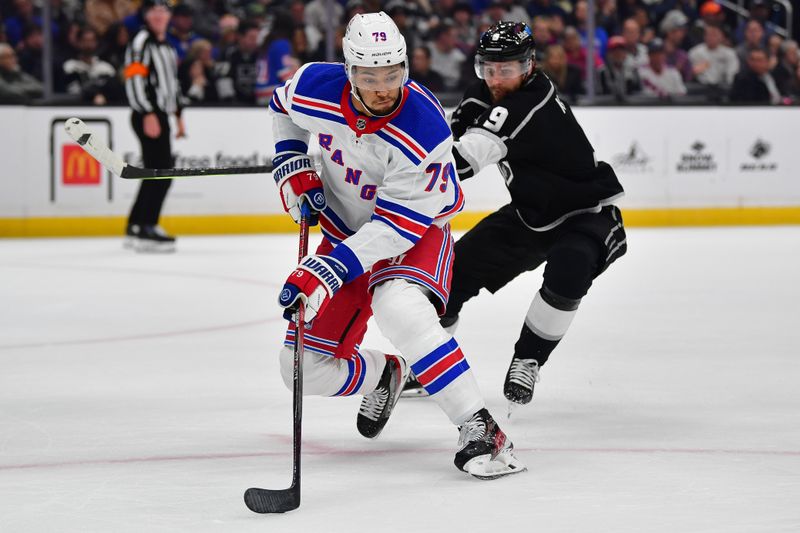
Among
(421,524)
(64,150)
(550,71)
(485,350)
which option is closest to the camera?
(421,524)

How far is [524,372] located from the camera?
3.36 metres

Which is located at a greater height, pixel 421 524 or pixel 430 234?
pixel 430 234

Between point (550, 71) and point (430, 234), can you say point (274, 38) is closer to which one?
point (550, 71)

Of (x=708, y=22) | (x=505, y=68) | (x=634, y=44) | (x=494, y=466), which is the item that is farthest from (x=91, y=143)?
(x=708, y=22)

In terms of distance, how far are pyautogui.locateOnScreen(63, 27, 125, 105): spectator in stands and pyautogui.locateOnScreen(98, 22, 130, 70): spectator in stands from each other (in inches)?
2.1

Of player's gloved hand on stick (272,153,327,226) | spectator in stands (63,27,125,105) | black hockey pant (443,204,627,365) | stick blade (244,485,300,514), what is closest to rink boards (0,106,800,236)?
spectator in stands (63,27,125,105)

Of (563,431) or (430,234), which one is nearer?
(430,234)

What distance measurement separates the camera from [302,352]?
2.69 m

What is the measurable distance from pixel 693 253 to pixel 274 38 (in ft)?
10.3

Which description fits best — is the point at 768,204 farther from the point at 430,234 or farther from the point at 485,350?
the point at 430,234

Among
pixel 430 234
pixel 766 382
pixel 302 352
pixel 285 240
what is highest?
pixel 430 234

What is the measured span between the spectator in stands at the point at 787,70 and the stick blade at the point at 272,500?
7.68m

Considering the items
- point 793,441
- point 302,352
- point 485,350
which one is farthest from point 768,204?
point 302,352

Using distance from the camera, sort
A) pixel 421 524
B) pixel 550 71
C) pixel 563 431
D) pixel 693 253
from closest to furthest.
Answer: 1. pixel 421 524
2. pixel 563 431
3. pixel 693 253
4. pixel 550 71
